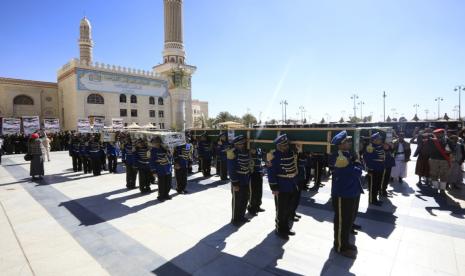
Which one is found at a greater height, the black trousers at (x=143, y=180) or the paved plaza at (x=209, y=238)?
the black trousers at (x=143, y=180)

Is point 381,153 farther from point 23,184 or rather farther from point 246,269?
point 23,184

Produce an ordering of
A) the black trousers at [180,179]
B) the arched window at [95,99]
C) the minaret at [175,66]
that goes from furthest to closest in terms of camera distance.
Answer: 1. the minaret at [175,66]
2. the arched window at [95,99]
3. the black trousers at [180,179]

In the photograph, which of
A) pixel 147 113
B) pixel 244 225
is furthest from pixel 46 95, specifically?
pixel 244 225

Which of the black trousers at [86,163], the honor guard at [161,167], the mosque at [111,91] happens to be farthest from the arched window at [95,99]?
the honor guard at [161,167]

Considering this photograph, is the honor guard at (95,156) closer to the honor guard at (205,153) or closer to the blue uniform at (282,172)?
the honor guard at (205,153)

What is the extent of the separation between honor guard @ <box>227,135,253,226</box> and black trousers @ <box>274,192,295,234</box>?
872 mm

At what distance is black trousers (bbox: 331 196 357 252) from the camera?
4145 mm

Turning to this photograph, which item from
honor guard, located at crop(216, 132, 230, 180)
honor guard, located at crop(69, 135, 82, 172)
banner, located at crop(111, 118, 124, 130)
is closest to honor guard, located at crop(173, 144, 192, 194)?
honor guard, located at crop(216, 132, 230, 180)

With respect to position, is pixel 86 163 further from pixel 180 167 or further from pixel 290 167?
pixel 290 167

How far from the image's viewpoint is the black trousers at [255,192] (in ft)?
20.3

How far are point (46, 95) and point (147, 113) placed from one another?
1279cm

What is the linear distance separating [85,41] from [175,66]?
13921 millimetres

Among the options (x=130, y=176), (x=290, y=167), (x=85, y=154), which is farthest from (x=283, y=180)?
(x=85, y=154)

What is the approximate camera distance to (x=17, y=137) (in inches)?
867
